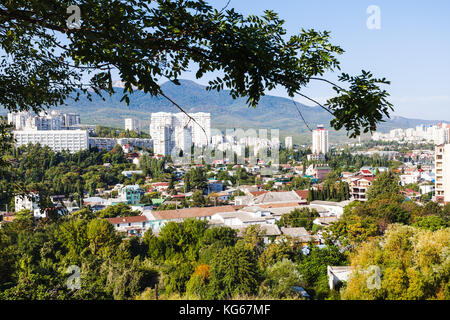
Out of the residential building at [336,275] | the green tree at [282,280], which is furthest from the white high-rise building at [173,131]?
the residential building at [336,275]

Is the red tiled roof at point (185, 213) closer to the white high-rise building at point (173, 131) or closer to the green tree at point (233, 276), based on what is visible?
the green tree at point (233, 276)

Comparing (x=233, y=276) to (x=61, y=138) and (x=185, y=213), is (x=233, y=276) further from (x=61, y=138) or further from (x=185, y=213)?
(x=61, y=138)

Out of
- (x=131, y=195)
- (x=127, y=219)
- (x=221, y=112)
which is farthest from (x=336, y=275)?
(x=221, y=112)

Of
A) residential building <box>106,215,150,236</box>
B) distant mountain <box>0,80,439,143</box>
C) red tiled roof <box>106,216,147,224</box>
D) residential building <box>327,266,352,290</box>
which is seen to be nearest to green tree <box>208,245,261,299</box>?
residential building <box>327,266,352,290</box>
